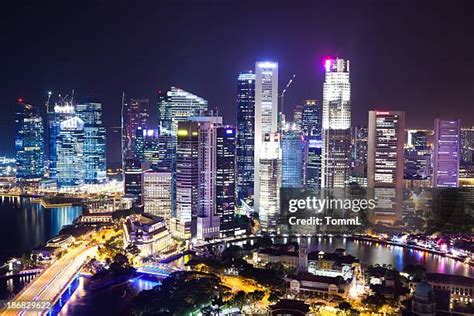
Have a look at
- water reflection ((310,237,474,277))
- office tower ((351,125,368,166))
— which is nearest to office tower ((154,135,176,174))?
office tower ((351,125,368,166))

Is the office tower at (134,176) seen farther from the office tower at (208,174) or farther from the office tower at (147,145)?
the office tower at (208,174)

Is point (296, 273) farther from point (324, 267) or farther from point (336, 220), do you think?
point (336, 220)

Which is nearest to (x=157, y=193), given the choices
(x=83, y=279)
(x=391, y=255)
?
(x=83, y=279)

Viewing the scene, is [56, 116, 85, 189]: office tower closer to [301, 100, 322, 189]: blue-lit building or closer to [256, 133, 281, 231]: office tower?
[301, 100, 322, 189]: blue-lit building

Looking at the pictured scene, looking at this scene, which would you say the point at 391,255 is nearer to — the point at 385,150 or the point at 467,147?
the point at 385,150

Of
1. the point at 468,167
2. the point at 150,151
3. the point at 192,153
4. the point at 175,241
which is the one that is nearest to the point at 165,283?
the point at 175,241

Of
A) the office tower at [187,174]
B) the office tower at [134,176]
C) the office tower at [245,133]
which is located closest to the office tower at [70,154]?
the office tower at [134,176]
